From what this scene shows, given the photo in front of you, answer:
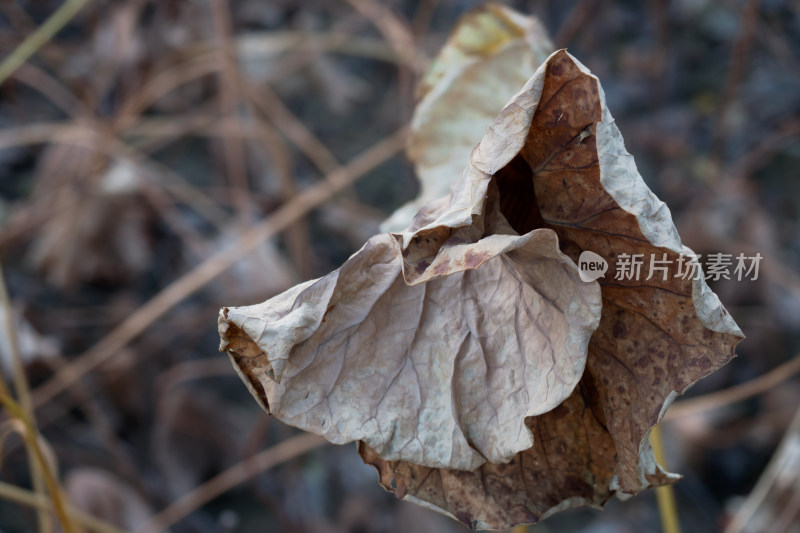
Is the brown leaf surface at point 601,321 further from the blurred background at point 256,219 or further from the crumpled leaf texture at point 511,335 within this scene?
the blurred background at point 256,219

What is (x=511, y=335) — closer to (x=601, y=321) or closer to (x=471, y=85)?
(x=601, y=321)

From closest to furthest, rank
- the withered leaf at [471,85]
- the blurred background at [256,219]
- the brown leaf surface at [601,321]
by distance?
the brown leaf surface at [601,321] < the withered leaf at [471,85] < the blurred background at [256,219]

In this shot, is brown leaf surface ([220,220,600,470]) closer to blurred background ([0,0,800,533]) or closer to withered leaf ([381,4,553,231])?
withered leaf ([381,4,553,231])

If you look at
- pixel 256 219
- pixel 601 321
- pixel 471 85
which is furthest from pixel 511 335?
pixel 256 219

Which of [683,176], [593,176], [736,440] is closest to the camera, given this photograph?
[593,176]

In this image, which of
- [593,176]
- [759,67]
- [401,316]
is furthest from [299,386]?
[759,67]

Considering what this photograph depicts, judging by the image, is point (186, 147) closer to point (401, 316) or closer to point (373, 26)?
point (373, 26)

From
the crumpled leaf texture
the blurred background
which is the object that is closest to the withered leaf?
the crumpled leaf texture

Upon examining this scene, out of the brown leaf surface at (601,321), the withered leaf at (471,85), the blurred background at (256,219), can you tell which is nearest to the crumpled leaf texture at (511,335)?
the brown leaf surface at (601,321)
